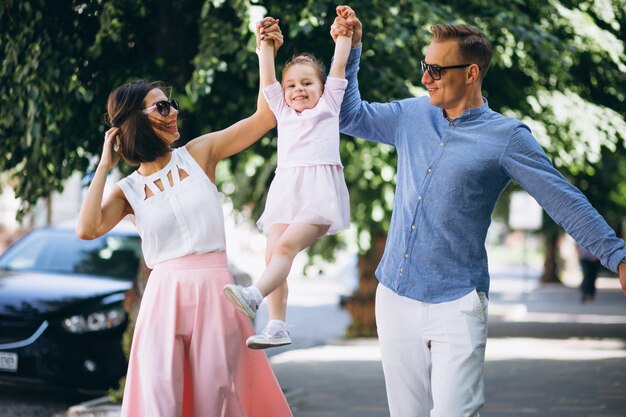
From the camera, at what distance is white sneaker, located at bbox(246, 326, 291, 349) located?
4.29 m

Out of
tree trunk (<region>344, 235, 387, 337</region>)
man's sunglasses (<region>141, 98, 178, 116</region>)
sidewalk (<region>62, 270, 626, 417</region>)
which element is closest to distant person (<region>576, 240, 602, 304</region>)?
sidewalk (<region>62, 270, 626, 417</region>)

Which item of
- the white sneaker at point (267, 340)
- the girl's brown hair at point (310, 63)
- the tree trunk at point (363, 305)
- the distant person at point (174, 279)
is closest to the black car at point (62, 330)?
the distant person at point (174, 279)

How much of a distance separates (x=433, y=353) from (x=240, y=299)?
2.48 ft

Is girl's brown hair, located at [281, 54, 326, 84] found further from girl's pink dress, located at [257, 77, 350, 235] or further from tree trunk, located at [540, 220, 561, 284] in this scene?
tree trunk, located at [540, 220, 561, 284]

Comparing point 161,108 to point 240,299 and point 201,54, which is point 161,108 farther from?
point 201,54

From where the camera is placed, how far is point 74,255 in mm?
11367

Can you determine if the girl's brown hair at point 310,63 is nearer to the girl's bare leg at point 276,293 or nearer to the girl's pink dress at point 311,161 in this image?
the girl's pink dress at point 311,161

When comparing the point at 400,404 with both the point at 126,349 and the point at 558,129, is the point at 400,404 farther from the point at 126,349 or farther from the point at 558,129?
the point at 558,129

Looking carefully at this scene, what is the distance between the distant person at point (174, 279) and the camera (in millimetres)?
4449

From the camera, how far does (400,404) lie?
14.4 feet

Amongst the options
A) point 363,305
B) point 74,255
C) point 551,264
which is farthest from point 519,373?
point 551,264

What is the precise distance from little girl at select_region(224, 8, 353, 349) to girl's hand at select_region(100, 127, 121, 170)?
629mm

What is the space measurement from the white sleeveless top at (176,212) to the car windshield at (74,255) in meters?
6.40

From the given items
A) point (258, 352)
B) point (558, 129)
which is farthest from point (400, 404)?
point (558, 129)
